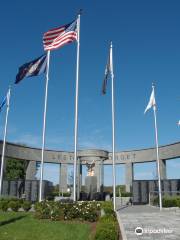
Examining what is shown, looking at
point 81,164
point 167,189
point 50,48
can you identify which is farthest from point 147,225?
point 81,164

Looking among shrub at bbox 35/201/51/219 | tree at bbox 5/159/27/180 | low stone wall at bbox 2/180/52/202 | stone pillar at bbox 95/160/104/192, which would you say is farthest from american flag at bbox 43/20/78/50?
tree at bbox 5/159/27/180

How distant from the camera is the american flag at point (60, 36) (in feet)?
80.2

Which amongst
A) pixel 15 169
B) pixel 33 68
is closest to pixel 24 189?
pixel 33 68

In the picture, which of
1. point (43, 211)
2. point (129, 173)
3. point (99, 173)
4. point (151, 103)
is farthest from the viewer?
point (129, 173)

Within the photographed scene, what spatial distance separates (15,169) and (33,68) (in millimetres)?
49969

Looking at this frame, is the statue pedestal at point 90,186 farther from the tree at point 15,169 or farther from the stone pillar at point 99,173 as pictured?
the tree at point 15,169

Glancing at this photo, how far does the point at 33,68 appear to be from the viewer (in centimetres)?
2727

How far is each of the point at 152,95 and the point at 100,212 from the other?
14668 mm

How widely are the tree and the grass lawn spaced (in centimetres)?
5381

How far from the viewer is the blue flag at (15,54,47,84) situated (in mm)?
27125

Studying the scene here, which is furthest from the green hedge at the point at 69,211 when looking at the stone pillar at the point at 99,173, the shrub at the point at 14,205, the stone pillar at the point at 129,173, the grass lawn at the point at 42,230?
the stone pillar at the point at 129,173

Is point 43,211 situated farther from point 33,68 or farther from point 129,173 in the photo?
point 129,173

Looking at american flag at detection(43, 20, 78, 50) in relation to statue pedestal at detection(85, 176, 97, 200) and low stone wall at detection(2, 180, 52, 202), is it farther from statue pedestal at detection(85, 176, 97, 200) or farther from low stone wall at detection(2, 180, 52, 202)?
statue pedestal at detection(85, 176, 97, 200)

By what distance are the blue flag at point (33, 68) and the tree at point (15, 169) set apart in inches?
1883
